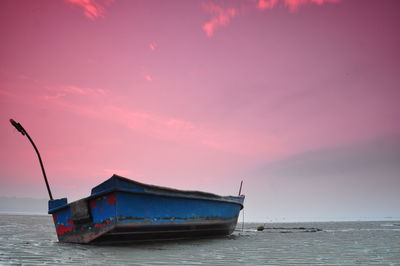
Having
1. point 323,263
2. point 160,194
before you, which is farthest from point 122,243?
point 323,263

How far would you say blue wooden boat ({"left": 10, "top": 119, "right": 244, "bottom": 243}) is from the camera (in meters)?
8.93

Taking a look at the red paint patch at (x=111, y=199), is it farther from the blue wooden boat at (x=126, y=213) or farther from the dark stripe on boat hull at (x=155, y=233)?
the dark stripe on boat hull at (x=155, y=233)

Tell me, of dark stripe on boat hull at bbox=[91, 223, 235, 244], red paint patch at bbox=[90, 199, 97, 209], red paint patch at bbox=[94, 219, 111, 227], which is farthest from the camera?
red paint patch at bbox=[90, 199, 97, 209]

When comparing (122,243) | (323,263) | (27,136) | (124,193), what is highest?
(27,136)

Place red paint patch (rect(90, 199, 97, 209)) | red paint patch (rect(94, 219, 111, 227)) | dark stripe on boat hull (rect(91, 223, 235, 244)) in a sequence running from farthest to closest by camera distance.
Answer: red paint patch (rect(90, 199, 97, 209)) → dark stripe on boat hull (rect(91, 223, 235, 244)) → red paint patch (rect(94, 219, 111, 227))

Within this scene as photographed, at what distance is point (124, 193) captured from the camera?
29.5ft

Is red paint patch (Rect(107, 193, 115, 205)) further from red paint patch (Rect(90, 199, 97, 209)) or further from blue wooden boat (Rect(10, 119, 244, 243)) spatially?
red paint patch (Rect(90, 199, 97, 209))

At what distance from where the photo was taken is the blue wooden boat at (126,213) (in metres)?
8.92

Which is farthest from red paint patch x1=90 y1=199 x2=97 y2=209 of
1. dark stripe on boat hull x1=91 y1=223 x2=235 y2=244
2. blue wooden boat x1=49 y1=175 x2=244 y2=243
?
dark stripe on boat hull x1=91 y1=223 x2=235 y2=244

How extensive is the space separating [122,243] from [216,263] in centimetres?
449

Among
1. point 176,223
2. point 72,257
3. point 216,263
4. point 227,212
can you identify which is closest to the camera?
point 216,263

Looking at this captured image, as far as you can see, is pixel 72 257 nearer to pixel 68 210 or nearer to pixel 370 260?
pixel 68 210

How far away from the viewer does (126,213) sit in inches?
355

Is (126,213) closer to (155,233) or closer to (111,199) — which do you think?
(111,199)
